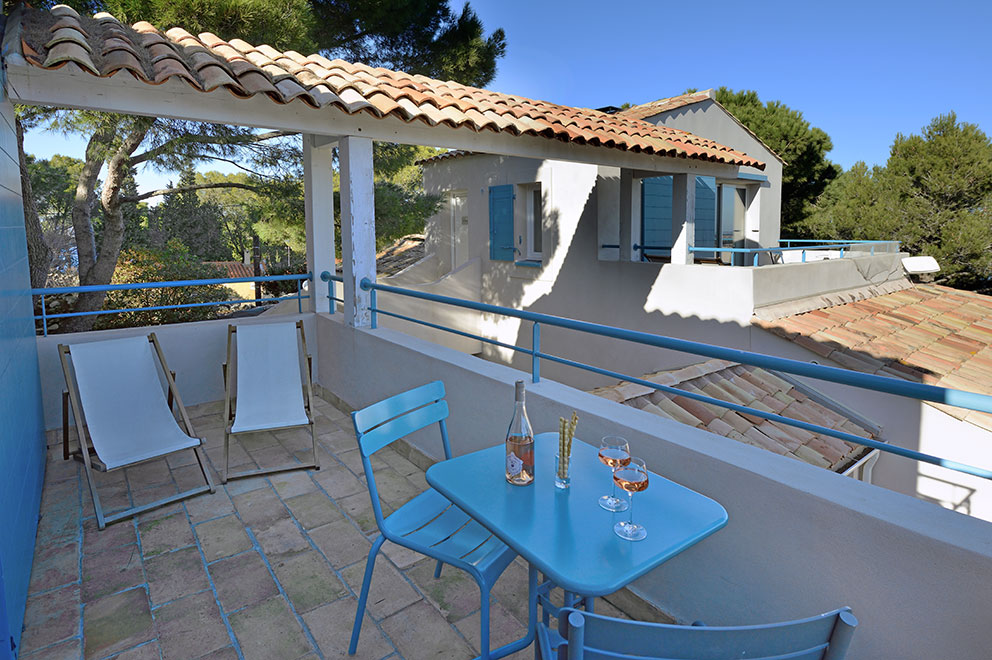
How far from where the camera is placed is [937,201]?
16.7 metres

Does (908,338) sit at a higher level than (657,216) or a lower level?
lower

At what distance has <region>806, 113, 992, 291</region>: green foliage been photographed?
16.0 metres

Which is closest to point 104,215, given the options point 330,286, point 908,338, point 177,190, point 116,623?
point 177,190

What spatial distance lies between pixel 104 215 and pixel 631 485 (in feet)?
A: 27.2

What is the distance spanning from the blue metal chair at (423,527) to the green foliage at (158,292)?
26.8 feet

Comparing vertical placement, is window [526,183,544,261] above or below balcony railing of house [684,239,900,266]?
above

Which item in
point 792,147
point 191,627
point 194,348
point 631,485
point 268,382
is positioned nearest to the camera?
point 631,485

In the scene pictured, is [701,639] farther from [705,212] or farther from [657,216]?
[705,212]

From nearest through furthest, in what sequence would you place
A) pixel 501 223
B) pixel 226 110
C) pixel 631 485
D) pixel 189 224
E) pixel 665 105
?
pixel 631 485 → pixel 226 110 → pixel 665 105 → pixel 501 223 → pixel 189 224

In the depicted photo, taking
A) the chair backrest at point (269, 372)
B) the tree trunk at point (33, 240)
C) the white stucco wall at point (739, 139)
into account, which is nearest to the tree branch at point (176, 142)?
the tree trunk at point (33, 240)

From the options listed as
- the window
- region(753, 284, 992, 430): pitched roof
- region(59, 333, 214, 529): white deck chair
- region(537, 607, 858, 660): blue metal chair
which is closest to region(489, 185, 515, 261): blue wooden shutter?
the window

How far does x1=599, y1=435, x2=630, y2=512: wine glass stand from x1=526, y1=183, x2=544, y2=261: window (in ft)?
28.0

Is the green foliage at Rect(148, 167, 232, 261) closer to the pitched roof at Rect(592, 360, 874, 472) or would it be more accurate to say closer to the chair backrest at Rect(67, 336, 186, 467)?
the chair backrest at Rect(67, 336, 186, 467)

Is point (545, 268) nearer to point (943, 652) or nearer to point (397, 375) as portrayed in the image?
point (397, 375)
